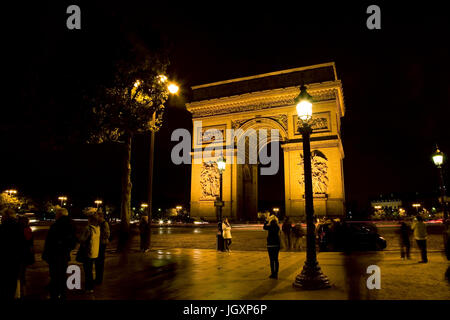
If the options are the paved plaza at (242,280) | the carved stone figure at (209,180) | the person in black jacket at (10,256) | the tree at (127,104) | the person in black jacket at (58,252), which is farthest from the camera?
the carved stone figure at (209,180)

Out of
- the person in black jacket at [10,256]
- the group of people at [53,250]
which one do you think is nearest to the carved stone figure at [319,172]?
the group of people at [53,250]

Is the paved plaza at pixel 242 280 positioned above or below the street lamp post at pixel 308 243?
below

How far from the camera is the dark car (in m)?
13.7

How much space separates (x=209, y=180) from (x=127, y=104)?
20831 mm

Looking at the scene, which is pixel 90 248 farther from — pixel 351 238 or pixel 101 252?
pixel 351 238

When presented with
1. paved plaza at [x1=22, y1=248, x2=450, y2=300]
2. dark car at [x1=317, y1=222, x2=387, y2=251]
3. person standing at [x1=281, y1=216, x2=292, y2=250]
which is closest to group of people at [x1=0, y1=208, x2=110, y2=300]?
paved plaza at [x1=22, y1=248, x2=450, y2=300]

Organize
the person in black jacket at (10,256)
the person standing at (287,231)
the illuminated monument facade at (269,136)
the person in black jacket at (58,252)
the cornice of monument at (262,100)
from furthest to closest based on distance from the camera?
the cornice of monument at (262,100)
the illuminated monument facade at (269,136)
the person standing at (287,231)
the person in black jacket at (58,252)
the person in black jacket at (10,256)

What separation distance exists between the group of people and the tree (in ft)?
20.2

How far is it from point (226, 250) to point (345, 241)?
4.89 metres

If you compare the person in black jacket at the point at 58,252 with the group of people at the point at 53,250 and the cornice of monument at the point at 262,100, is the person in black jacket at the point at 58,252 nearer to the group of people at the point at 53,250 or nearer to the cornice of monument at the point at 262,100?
the group of people at the point at 53,250

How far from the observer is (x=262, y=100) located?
3356cm

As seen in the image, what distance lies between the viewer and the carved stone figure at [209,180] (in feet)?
108

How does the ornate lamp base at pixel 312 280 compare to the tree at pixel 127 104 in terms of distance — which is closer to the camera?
A: the ornate lamp base at pixel 312 280

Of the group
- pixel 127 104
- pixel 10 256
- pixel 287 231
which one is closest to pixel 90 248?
pixel 10 256
